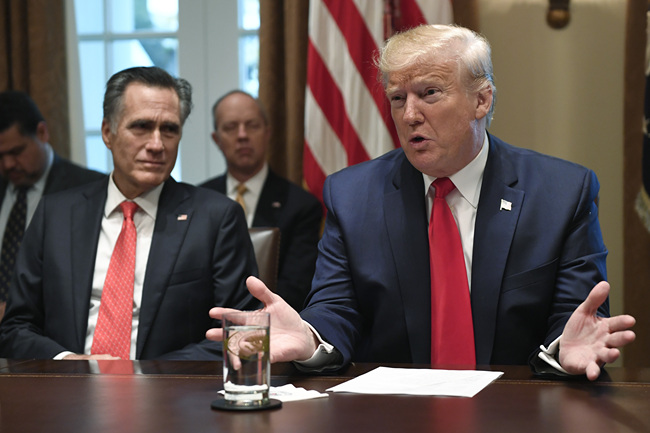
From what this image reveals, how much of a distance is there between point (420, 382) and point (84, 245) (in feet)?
4.94

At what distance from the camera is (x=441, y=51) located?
2316 mm

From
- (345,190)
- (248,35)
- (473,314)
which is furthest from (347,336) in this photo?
(248,35)

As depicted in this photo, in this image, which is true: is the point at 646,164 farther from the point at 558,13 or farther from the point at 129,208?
the point at 129,208

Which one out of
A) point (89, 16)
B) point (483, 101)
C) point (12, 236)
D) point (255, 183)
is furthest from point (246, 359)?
point (89, 16)

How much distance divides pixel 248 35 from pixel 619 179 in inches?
88.0

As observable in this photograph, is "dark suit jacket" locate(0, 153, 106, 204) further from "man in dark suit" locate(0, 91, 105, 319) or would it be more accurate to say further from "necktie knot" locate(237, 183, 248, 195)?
"necktie knot" locate(237, 183, 248, 195)

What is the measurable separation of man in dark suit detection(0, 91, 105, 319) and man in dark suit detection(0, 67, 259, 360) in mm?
1382

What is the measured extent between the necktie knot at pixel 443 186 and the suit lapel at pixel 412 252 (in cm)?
5

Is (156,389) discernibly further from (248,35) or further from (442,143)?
(248,35)

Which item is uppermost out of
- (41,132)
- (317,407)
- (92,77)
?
(92,77)

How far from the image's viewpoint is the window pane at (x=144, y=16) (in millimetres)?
4977

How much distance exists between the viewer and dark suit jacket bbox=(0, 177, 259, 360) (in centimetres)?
267

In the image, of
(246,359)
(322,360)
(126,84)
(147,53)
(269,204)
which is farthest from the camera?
(147,53)

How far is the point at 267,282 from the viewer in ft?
9.70
